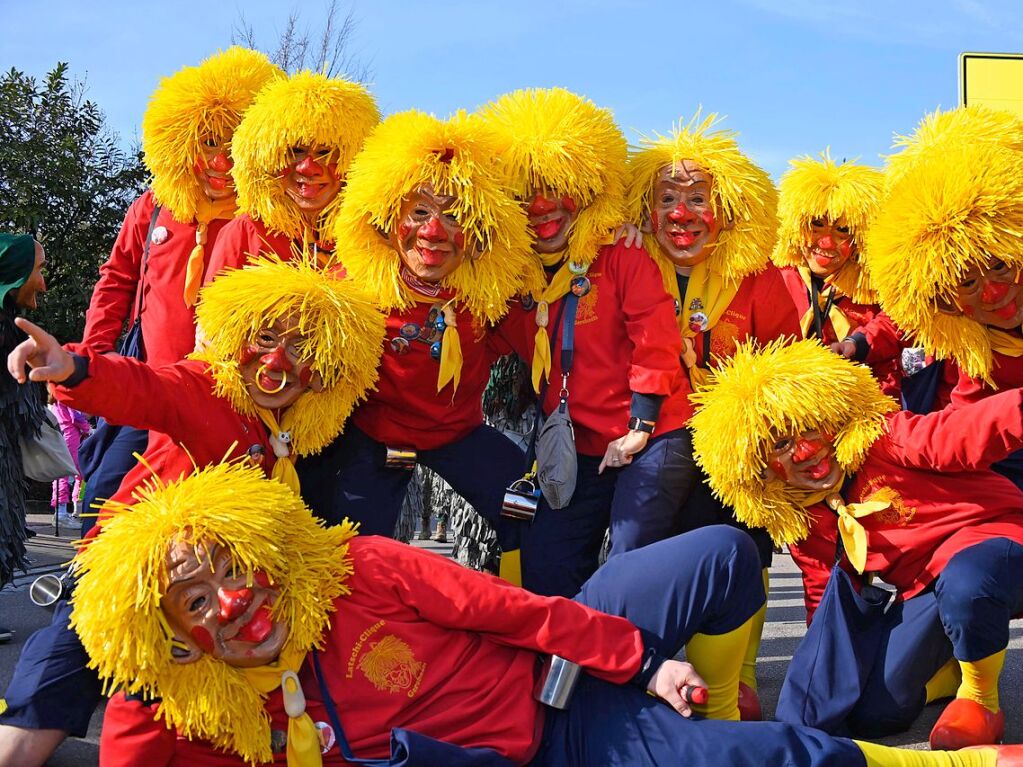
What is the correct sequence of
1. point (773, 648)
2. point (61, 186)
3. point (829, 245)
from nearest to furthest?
1. point (829, 245)
2. point (773, 648)
3. point (61, 186)

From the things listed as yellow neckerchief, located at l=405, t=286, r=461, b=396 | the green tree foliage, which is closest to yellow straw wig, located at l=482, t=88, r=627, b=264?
yellow neckerchief, located at l=405, t=286, r=461, b=396

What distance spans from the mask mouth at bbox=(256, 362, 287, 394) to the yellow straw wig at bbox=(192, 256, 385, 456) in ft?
0.16

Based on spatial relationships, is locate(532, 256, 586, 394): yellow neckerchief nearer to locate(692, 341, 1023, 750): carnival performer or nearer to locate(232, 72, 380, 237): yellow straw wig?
locate(692, 341, 1023, 750): carnival performer

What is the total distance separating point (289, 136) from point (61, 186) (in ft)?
23.3

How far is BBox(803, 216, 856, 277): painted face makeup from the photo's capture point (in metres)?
4.07

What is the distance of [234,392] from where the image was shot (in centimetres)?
306

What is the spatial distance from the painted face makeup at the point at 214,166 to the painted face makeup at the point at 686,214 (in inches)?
64.4

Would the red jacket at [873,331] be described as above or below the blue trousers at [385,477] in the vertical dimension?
above

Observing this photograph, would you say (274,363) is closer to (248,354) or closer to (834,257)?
(248,354)

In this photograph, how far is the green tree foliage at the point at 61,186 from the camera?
956 cm

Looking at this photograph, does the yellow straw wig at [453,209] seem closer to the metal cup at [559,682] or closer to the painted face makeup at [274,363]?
the painted face makeup at [274,363]

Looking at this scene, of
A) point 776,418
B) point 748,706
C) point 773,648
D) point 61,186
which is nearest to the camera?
point 776,418

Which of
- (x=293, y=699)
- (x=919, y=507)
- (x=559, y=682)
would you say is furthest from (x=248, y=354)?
(x=919, y=507)

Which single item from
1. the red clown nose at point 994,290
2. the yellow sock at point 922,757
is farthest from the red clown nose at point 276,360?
the red clown nose at point 994,290
